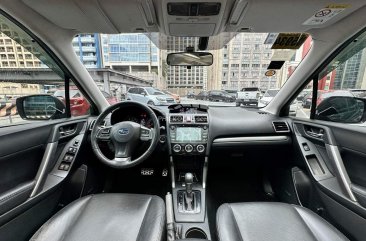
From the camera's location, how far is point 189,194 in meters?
2.18

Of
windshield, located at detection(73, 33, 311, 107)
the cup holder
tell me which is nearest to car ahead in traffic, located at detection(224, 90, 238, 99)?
windshield, located at detection(73, 33, 311, 107)

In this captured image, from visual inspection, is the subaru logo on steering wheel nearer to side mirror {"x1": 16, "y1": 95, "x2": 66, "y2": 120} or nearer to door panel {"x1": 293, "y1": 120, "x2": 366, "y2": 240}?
side mirror {"x1": 16, "y1": 95, "x2": 66, "y2": 120}

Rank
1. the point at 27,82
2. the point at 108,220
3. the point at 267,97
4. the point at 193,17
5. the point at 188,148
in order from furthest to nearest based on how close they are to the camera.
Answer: the point at 267,97 < the point at 188,148 < the point at 27,82 < the point at 193,17 < the point at 108,220

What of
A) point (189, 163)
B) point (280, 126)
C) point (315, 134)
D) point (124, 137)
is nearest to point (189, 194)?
point (189, 163)

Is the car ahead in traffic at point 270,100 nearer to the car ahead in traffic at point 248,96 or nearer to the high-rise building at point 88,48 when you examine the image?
the car ahead in traffic at point 248,96

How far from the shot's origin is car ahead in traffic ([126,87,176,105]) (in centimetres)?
241

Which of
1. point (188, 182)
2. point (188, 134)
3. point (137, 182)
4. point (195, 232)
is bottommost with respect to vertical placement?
point (195, 232)

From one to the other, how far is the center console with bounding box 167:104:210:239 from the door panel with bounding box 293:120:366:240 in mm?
1000

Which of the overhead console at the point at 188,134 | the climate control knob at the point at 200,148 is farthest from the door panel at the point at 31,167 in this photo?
the climate control knob at the point at 200,148

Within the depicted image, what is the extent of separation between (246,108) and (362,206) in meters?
1.74

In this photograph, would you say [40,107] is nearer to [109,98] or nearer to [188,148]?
[109,98]

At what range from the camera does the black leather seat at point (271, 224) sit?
4.09 feet

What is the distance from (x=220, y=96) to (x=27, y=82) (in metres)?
2.01

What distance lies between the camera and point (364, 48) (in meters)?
1.78
